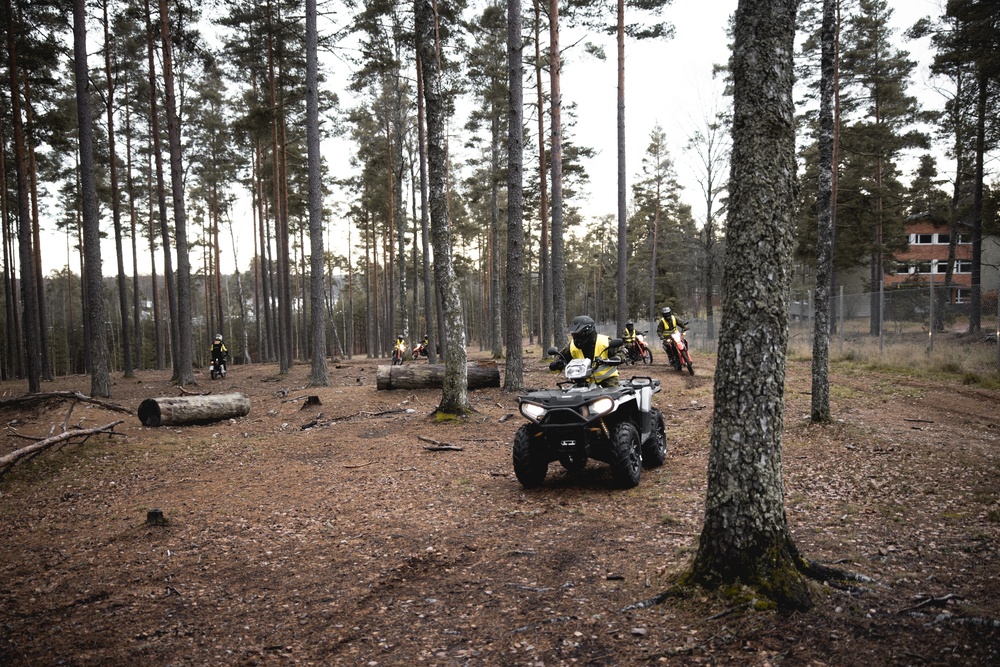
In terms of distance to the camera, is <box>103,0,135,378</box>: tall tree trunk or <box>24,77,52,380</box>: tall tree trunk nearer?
<box>24,77,52,380</box>: tall tree trunk

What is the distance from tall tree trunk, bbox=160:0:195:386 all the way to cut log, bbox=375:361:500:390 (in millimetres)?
7882

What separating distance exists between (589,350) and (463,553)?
9.59 ft

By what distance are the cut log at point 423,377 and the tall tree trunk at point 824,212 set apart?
24.3 feet

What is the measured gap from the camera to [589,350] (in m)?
6.52

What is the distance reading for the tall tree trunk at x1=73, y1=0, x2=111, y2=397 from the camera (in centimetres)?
1338

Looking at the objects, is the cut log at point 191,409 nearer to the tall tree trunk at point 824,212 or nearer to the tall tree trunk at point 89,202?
the tall tree trunk at point 89,202

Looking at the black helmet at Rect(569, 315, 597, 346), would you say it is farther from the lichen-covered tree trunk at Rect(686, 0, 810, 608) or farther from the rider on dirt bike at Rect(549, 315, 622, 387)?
the lichen-covered tree trunk at Rect(686, 0, 810, 608)

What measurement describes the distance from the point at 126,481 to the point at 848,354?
729 inches

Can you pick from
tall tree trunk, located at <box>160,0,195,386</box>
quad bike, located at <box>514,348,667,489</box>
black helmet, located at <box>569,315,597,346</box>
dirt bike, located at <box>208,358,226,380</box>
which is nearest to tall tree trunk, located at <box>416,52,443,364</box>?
tall tree trunk, located at <box>160,0,195,386</box>

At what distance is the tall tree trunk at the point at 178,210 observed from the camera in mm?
15938

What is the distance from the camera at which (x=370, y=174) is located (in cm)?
2706

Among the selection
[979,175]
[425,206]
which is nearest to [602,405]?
[425,206]

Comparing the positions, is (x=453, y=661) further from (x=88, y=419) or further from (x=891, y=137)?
(x=891, y=137)

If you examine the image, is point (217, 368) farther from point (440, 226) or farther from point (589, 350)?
point (589, 350)
